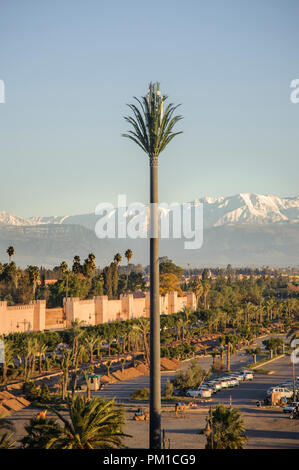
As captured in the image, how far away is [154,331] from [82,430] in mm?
4144

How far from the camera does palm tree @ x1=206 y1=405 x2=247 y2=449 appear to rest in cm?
2394

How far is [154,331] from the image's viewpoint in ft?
68.6

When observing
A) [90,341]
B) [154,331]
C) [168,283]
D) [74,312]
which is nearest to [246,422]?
[154,331]

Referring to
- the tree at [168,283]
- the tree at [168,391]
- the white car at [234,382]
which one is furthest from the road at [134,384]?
the tree at [168,283]

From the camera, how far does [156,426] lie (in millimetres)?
20156

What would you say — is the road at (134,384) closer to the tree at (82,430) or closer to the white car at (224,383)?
the white car at (224,383)

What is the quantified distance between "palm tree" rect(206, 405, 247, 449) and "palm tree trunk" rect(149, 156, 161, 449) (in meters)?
4.22

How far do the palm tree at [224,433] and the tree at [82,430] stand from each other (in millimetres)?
4971

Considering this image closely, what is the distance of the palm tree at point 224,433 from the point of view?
23.9m

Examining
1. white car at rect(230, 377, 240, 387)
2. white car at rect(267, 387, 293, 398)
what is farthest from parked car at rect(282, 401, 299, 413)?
white car at rect(230, 377, 240, 387)

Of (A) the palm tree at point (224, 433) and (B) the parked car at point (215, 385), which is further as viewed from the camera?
(B) the parked car at point (215, 385)

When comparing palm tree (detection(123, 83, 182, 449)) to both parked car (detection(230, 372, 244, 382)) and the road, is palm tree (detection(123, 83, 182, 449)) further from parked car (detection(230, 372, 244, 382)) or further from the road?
parked car (detection(230, 372, 244, 382))
